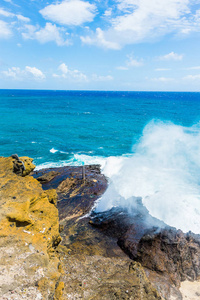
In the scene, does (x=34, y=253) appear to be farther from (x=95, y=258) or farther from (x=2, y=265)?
(x=95, y=258)

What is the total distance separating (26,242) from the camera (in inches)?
434

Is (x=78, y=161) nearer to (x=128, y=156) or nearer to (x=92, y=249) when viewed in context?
(x=128, y=156)

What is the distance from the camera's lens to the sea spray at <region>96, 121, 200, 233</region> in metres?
25.1

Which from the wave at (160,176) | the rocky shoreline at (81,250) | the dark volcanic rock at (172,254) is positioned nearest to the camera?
the rocky shoreline at (81,250)

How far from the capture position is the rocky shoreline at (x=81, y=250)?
1018cm

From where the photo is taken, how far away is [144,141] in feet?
197

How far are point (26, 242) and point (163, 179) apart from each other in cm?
2954

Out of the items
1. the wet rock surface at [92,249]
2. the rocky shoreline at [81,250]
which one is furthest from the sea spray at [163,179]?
the wet rock surface at [92,249]

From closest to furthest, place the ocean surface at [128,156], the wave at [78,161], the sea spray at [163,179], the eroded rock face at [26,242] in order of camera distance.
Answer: the eroded rock face at [26,242] → the sea spray at [163,179] → the ocean surface at [128,156] → the wave at [78,161]

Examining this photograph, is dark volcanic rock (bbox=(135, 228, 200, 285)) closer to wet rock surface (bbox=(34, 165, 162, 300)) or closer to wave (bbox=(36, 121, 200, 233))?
wet rock surface (bbox=(34, 165, 162, 300))

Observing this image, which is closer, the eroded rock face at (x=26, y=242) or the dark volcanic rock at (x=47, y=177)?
the eroded rock face at (x=26, y=242)

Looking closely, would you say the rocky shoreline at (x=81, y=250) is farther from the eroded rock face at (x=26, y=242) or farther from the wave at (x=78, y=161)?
the wave at (x=78, y=161)

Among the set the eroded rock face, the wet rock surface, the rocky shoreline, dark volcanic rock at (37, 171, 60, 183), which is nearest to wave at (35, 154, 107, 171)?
dark volcanic rock at (37, 171, 60, 183)

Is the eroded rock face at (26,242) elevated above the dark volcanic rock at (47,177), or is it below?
above
